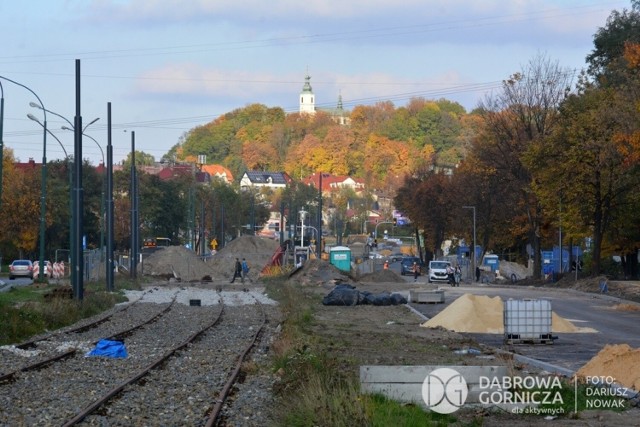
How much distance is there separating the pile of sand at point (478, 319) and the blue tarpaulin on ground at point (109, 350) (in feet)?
38.0

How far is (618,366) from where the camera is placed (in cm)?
1783

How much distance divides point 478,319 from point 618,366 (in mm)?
14905

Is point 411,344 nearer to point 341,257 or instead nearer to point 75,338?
point 75,338

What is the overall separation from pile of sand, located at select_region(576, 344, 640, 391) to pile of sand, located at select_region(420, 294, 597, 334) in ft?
40.6

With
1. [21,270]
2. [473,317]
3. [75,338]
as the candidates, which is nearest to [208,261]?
[21,270]

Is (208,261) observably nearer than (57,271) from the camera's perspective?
No

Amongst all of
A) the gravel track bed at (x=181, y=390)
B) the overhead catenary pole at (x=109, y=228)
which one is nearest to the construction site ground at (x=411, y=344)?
the gravel track bed at (x=181, y=390)

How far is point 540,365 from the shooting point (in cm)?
2108

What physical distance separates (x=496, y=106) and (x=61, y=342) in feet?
199

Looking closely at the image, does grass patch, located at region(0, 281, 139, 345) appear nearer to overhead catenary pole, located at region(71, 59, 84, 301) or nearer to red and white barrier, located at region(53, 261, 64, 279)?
overhead catenary pole, located at region(71, 59, 84, 301)

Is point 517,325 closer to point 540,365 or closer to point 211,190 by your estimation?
point 540,365

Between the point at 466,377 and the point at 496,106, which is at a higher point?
the point at 496,106

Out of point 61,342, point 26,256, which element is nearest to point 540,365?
point 61,342

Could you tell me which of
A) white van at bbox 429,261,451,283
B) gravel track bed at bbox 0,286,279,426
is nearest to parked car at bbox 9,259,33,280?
white van at bbox 429,261,451,283
